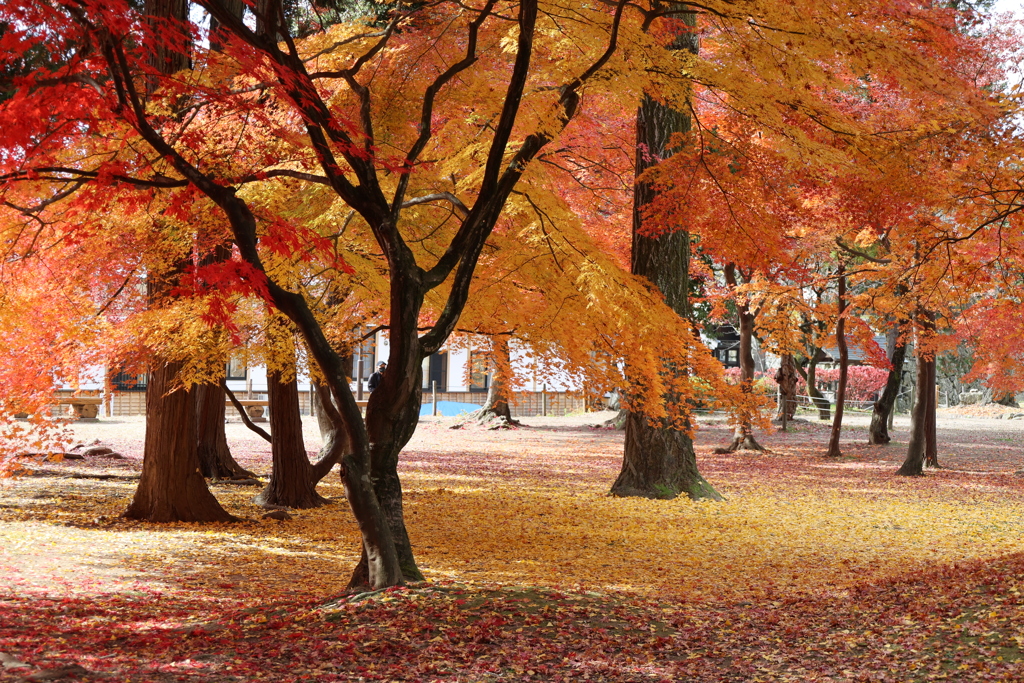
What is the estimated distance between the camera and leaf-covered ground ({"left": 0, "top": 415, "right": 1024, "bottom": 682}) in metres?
5.45

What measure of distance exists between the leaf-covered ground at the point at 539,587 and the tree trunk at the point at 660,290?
585 millimetres

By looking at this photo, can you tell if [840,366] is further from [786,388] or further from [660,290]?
[660,290]

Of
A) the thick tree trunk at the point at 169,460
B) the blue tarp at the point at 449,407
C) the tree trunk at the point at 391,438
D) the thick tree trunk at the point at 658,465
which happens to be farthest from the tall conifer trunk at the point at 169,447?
the blue tarp at the point at 449,407

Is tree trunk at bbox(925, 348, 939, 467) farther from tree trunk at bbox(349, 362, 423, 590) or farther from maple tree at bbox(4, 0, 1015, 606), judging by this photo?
tree trunk at bbox(349, 362, 423, 590)

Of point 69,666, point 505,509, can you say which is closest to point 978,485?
point 505,509

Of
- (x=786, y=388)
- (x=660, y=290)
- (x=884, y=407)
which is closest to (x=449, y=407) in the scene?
(x=786, y=388)

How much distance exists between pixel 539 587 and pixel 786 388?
71.8 ft

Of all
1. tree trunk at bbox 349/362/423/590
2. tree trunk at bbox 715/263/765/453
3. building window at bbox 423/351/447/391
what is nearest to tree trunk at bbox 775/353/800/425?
tree trunk at bbox 715/263/765/453

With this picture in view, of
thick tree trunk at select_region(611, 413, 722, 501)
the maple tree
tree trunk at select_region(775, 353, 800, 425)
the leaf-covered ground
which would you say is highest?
the maple tree

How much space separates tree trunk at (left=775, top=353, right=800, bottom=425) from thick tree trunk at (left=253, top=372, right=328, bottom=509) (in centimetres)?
1826

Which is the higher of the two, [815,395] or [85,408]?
[815,395]

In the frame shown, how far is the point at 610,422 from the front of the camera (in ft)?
96.1

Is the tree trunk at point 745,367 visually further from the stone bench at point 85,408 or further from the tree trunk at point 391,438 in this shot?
the stone bench at point 85,408

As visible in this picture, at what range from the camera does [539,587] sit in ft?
24.2
